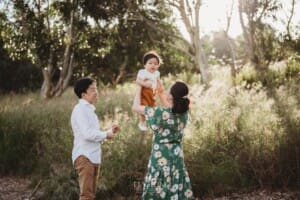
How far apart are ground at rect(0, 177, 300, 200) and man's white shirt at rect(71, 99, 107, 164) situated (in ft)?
6.80

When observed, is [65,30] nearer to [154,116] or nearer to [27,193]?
[27,193]

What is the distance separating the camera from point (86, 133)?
4387 millimetres

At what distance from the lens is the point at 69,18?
15.2 metres

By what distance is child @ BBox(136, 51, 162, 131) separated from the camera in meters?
5.33

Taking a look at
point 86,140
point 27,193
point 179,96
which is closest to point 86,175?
point 86,140

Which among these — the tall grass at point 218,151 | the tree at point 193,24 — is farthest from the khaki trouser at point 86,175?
the tree at point 193,24

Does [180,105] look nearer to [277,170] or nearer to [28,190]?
[277,170]

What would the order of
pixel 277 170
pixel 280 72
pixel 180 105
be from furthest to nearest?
pixel 280 72 → pixel 277 170 → pixel 180 105

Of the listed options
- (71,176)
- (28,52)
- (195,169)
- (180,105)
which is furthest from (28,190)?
(28,52)

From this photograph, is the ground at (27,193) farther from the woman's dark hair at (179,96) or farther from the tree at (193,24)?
the tree at (193,24)

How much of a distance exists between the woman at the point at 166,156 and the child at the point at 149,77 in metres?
0.86

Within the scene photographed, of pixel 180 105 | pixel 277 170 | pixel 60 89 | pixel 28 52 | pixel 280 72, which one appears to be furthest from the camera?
pixel 60 89

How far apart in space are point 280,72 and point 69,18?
22.7ft

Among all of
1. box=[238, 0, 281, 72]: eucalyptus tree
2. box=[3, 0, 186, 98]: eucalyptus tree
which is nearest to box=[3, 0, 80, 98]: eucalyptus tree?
box=[3, 0, 186, 98]: eucalyptus tree
